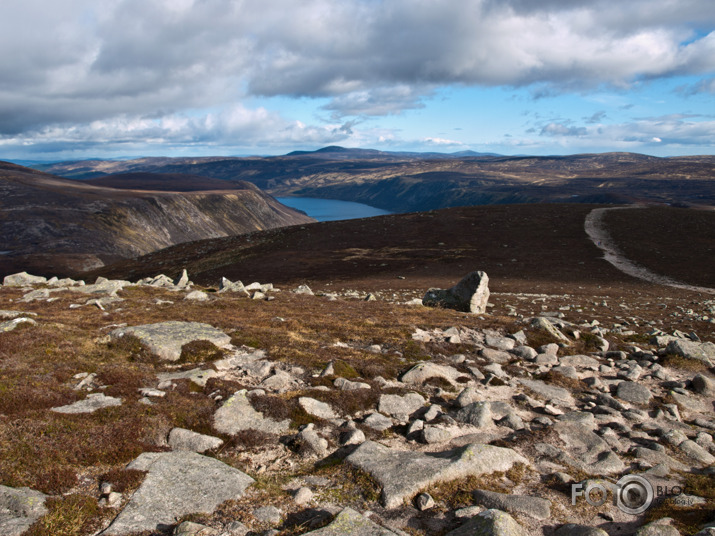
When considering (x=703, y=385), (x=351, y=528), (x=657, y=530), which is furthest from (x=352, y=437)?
(x=703, y=385)

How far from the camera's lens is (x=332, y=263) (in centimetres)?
6412

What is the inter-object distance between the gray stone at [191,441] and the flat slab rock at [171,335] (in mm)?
5457

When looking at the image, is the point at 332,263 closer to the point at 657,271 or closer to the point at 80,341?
the point at 657,271

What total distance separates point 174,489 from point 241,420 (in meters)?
3.02

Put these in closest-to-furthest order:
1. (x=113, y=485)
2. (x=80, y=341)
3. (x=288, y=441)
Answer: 1. (x=113, y=485)
2. (x=288, y=441)
3. (x=80, y=341)

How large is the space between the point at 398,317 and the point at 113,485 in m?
17.2

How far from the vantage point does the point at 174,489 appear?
7742 mm

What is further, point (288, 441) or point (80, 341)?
point (80, 341)

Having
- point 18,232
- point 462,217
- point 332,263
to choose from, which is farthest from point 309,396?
point 18,232

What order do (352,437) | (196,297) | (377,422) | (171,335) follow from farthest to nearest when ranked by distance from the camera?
(196,297) < (171,335) < (377,422) < (352,437)

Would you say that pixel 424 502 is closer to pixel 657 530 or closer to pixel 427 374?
pixel 657 530

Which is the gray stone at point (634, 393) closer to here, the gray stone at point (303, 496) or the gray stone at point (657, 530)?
the gray stone at point (657, 530)

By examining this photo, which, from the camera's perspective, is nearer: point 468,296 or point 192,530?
point 192,530

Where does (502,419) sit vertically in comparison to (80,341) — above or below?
below
